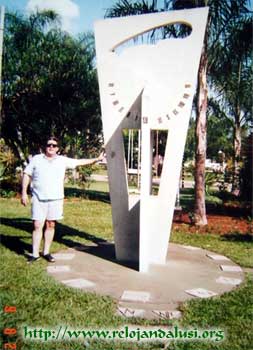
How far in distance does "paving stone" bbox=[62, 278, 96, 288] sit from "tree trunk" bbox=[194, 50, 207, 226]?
520 centimetres

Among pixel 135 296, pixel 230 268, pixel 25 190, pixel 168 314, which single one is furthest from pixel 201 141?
pixel 168 314

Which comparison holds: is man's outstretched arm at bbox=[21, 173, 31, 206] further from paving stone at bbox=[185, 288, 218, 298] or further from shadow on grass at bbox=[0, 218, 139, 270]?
paving stone at bbox=[185, 288, 218, 298]

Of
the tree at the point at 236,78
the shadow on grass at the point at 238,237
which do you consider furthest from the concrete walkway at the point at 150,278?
the tree at the point at 236,78

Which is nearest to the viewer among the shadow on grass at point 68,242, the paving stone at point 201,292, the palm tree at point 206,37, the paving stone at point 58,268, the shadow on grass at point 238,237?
the paving stone at point 201,292

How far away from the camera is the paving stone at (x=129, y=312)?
158 inches

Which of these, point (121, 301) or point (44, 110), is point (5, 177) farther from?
point (121, 301)

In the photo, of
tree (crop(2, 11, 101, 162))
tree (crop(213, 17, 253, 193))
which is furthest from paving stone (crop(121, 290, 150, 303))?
tree (crop(2, 11, 101, 162))

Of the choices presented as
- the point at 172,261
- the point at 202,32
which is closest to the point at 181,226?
the point at 172,261

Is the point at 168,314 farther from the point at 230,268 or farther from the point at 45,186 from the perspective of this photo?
the point at 45,186

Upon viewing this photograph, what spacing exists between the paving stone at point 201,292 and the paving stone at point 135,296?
1.80 feet

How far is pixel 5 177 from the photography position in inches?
564

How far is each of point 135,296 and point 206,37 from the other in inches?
271

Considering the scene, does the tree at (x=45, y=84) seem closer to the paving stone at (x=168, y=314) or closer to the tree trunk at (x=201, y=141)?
the tree trunk at (x=201, y=141)

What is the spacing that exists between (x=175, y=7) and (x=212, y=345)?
8.17 m
